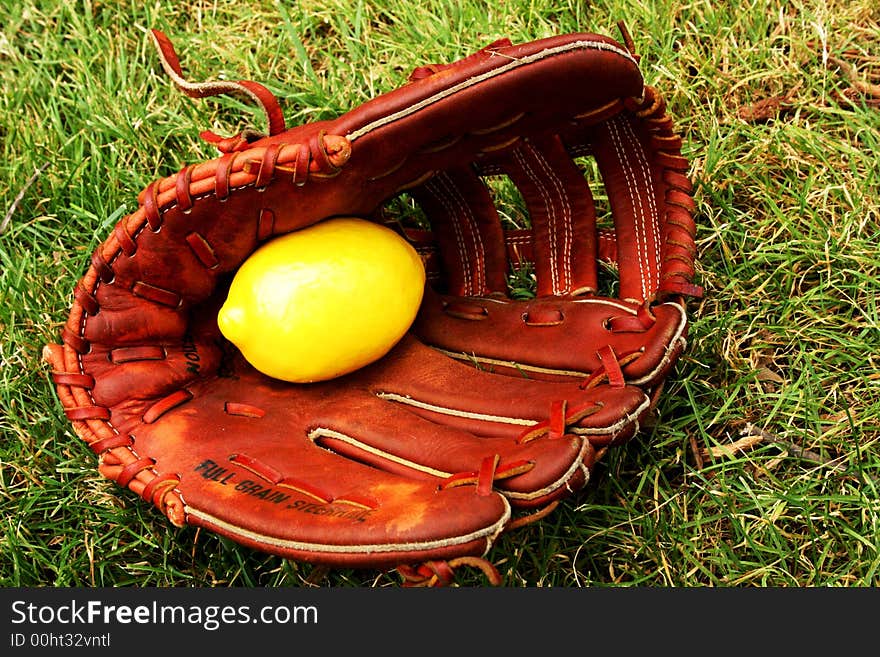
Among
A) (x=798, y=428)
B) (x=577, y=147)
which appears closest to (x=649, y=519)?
(x=798, y=428)

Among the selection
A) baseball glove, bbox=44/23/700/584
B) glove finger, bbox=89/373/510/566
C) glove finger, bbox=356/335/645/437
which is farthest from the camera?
glove finger, bbox=356/335/645/437

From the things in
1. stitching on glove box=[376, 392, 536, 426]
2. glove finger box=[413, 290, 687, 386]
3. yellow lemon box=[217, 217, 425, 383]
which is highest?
yellow lemon box=[217, 217, 425, 383]

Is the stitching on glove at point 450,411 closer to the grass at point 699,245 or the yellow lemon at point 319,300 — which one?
the yellow lemon at point 319,300

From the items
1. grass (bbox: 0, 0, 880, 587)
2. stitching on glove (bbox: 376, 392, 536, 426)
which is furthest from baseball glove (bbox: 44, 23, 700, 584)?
grass (bbox: 0, 0, 880, 587)

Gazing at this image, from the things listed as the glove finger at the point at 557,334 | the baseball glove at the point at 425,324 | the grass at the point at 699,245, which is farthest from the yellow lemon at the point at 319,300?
the grass at the point at 699,245

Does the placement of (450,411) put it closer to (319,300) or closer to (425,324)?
(425,324)

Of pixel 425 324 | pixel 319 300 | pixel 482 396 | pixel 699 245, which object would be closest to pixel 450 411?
pixel 482 396

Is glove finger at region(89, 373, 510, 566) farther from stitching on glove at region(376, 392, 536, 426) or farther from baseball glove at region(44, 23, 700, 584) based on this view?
stitching on glove at region(376, 392, 536, 426)
